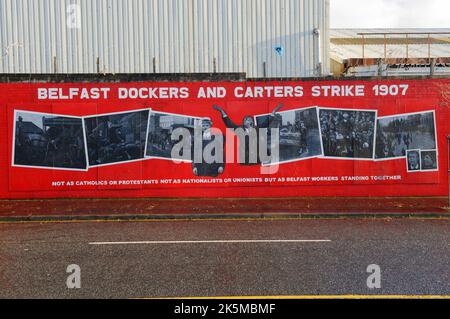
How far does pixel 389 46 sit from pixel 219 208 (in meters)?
14.4

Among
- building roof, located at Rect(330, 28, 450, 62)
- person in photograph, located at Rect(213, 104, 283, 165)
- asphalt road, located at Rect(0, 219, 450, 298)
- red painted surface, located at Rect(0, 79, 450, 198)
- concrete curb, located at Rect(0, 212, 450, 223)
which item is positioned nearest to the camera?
asphalt road, located at Rect(0, 219, 450, 298)

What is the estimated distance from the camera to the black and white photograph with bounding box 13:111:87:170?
46.0 feet

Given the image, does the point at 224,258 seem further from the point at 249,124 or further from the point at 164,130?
the point at 164,130

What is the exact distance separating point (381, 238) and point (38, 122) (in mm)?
10287

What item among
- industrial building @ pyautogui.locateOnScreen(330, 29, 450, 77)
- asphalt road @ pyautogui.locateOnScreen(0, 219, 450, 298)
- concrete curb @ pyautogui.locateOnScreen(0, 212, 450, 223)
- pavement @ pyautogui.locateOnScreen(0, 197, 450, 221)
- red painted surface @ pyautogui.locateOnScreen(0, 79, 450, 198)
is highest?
industrial building @ pyautogui.locateOnScreen(330, 29, 450, 77)

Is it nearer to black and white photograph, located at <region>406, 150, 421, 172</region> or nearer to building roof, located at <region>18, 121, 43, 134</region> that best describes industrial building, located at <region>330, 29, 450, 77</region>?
black and white photograph, located at <region>406, 150, 421, 172</region>

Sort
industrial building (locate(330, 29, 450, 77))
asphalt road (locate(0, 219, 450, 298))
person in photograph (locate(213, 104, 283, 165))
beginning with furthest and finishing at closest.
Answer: industrial building (locate(330, 29, 450, 77)) → person in photograph (locate(213, 104, 283, 165)) → asphalt road (locate(0, 219, 450, 298))

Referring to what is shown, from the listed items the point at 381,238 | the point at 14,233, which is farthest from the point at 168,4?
the point at 381,238

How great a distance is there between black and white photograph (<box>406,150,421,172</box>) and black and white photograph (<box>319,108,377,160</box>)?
1108 millimetres

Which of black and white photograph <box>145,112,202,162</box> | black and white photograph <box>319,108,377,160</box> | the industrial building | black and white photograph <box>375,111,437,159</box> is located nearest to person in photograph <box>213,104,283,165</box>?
black and white photograph <box>145,112,202,162</box>

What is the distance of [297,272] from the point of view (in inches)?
256

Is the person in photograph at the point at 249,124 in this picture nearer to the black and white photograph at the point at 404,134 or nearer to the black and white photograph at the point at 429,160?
the black and white photograph at the point at 404,134

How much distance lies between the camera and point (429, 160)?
14211 mm
